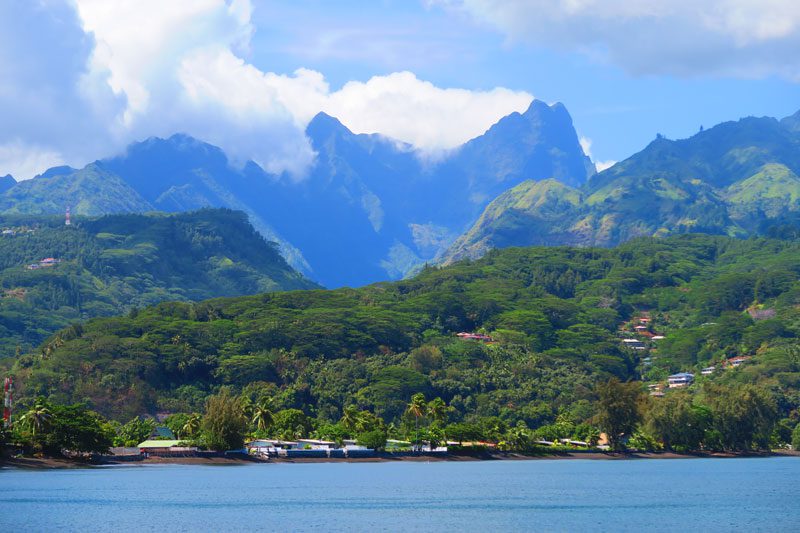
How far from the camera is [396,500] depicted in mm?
122688

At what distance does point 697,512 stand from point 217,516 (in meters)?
45.4

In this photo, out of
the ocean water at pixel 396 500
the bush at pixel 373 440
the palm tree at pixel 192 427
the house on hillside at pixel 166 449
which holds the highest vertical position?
the palm tree at pixel 192 427

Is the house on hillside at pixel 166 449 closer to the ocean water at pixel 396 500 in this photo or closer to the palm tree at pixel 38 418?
the ocean water at pixel 396 500

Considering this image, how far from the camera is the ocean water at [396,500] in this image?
10129 centimetres

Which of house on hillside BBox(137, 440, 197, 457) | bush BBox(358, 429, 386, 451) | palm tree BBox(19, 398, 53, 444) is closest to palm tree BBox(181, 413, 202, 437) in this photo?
house on hillside BBox(137, 440, 197, 457)

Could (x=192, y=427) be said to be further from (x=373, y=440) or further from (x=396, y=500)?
(x=396, y=500)

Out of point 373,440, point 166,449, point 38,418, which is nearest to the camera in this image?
point 38,418

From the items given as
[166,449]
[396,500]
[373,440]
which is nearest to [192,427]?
[166,449]

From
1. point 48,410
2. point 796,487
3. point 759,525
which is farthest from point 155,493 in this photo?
point 796,487

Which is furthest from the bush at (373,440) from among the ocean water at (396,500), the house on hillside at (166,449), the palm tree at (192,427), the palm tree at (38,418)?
the palm tree at (38,418)

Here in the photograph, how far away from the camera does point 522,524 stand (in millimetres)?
102688

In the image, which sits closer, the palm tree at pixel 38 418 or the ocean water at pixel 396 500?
the ocean water at pixel 396 500

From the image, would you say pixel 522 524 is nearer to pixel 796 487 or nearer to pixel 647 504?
pixel 647 504

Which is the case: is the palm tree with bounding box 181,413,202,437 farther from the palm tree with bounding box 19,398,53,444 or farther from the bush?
the palm tree with bounding box 19,398,53,444
